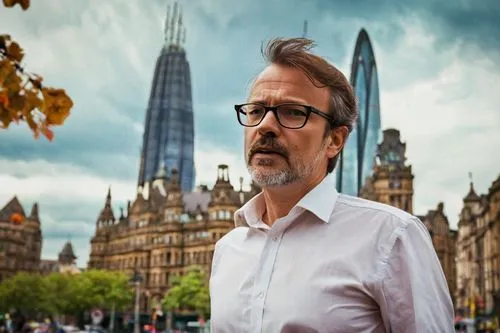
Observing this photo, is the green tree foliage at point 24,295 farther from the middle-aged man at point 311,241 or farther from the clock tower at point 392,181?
the middle-aged man at point 311,241

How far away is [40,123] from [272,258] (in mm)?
1222

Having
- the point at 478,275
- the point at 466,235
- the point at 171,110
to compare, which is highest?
the point at 171,110

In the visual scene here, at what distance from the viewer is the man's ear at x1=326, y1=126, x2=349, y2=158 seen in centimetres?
281

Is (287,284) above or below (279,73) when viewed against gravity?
below

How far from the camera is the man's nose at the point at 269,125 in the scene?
2.65 m

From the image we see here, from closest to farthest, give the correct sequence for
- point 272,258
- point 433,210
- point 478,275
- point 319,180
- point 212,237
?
point 272,258, point 319,180, point 478,275, point 212,237, point 433,210

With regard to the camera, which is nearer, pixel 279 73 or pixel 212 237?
pixel 279 73

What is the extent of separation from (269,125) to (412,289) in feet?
2.85

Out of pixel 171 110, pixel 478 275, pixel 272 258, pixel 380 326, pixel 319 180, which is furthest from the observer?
pixel 171 110

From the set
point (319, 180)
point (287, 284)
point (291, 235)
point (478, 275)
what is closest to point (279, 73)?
point (319, 180)

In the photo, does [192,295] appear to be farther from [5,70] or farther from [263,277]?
[263,277]

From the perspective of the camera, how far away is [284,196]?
9.13 ft

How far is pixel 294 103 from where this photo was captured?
8.74 feet

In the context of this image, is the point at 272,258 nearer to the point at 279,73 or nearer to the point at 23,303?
the point at 279,73
